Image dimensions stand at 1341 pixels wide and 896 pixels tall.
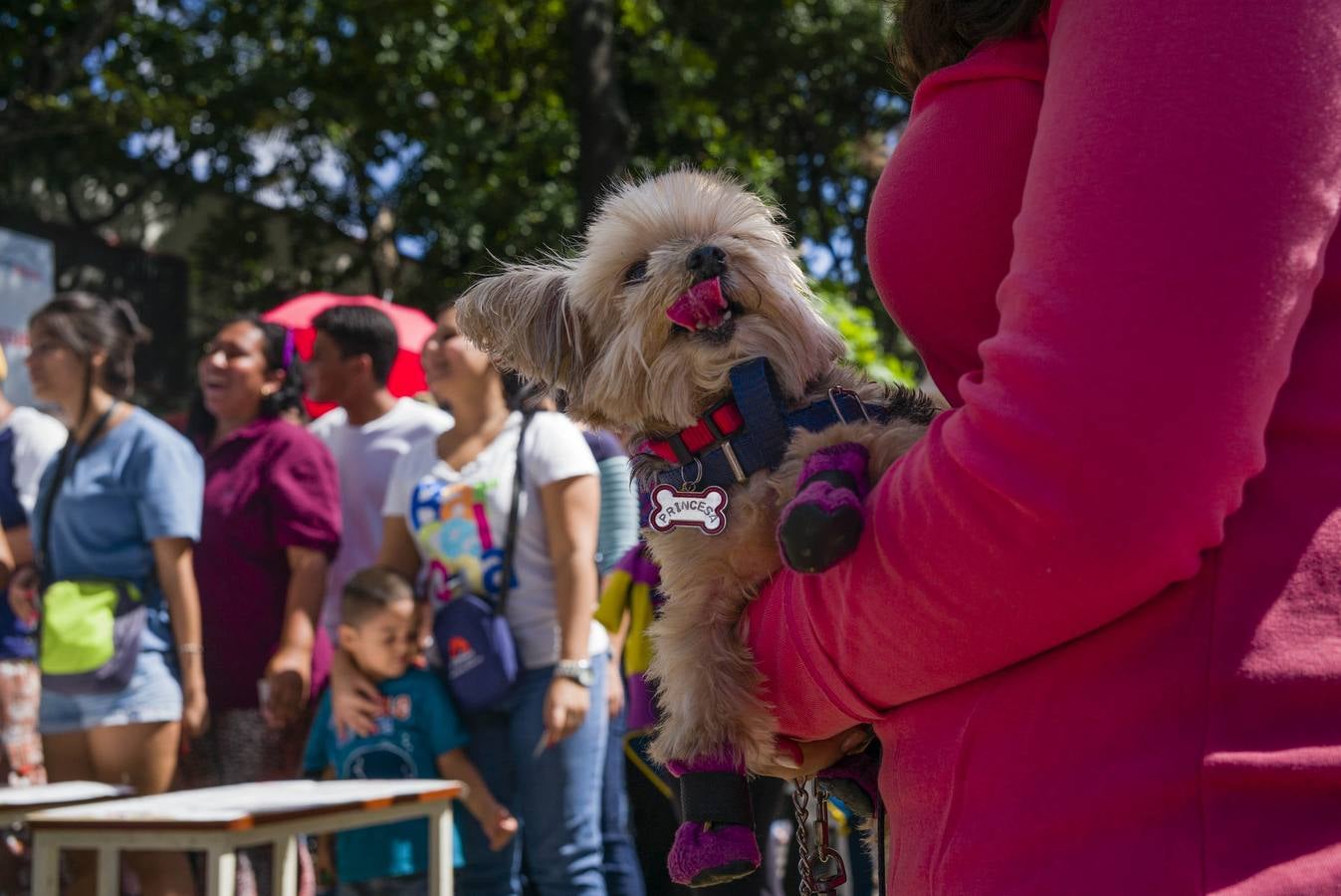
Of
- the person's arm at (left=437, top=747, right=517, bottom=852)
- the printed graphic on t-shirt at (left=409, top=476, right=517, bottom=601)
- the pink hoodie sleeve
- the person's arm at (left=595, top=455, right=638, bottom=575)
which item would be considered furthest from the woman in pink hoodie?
the person's arm at (left=595, top=455, right=638, bottom=575)

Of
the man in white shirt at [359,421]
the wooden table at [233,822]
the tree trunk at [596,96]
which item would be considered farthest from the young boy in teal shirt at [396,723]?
the tree trunk at [596,96]

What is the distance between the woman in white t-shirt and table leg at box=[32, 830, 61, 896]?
1.08 metres

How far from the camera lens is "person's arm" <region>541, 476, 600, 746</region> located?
451cm

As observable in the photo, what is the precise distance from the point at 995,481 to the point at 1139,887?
11.0 inches

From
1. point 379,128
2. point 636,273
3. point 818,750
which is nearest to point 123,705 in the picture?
point 636,273

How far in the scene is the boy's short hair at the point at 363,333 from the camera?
602 centimetres

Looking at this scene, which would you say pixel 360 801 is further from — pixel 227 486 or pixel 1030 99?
pixel 1030 99

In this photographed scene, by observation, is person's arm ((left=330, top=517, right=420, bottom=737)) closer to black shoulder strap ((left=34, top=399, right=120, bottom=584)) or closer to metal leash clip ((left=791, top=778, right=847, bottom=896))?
black shoulder strap ((left=34, top=399, right=120, bottom=584))

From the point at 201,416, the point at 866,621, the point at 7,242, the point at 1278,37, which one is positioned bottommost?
the point at 866,621

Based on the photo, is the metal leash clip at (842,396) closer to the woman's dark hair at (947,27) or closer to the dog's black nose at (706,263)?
the dog's black nose at (706,263)

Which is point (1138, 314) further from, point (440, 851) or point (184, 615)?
point (184, 615)

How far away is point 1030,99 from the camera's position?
3.48ft

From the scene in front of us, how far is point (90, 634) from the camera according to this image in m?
4.93

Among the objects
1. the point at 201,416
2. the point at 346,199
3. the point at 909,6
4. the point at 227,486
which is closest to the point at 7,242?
the point at 201,416
